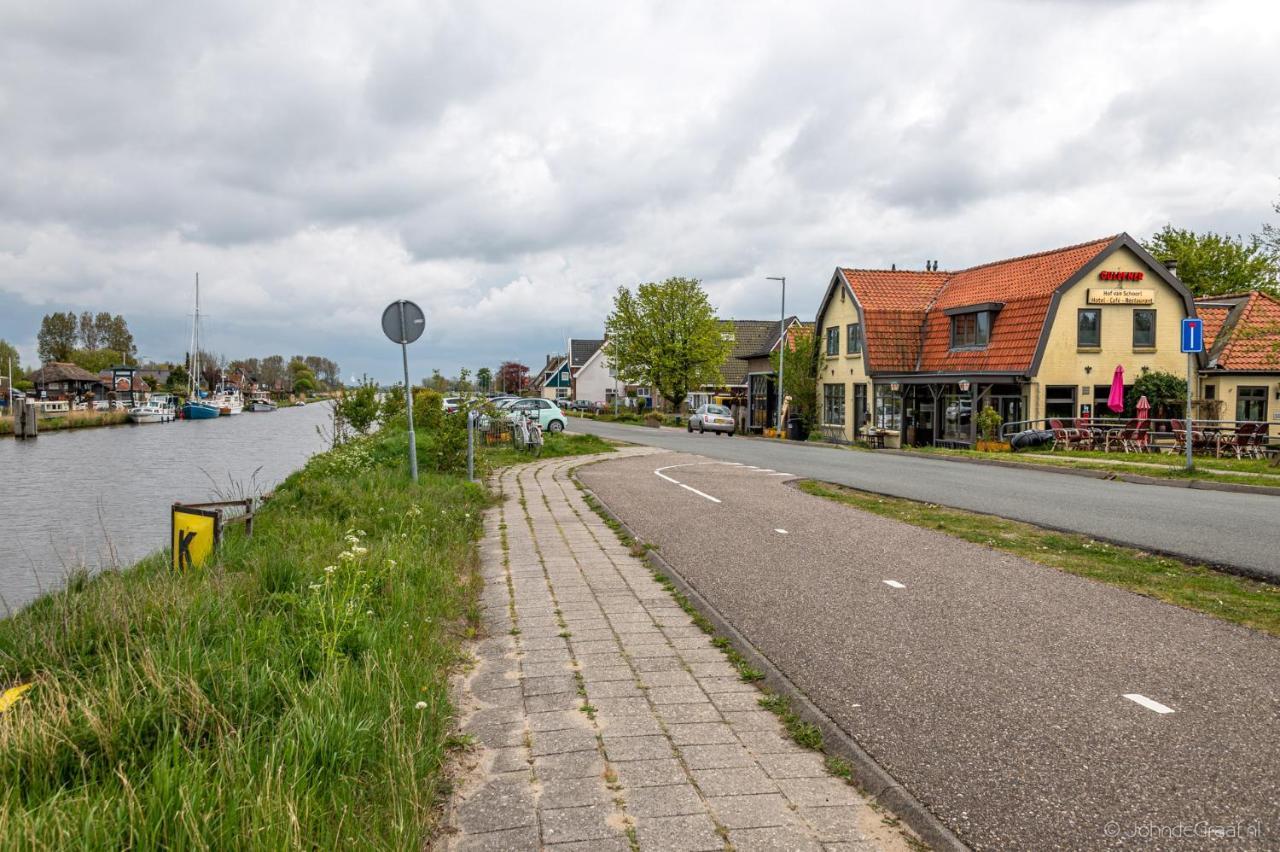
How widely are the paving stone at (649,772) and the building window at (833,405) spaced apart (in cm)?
3809

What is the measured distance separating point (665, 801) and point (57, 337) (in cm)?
17139

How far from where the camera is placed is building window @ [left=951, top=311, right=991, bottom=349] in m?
34.5

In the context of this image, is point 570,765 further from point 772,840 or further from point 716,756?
point 772,840

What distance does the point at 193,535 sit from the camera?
322 inches

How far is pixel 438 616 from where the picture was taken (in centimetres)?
636

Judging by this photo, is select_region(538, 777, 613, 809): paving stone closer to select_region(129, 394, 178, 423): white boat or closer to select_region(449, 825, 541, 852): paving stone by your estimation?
select_region(449, 825, 541, 852): paving stone

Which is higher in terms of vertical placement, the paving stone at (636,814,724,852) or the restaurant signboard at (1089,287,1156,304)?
the restaurant signboard at (1089,287,1156,304)

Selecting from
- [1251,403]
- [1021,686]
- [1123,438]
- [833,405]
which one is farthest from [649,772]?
[833,405]

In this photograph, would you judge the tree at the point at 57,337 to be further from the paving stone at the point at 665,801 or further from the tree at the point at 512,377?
the paving stone at the point at 665,801

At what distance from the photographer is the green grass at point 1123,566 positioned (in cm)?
703

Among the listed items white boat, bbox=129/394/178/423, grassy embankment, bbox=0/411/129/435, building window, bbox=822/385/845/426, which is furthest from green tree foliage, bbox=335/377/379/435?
white boat, bbox=129/394/178/423

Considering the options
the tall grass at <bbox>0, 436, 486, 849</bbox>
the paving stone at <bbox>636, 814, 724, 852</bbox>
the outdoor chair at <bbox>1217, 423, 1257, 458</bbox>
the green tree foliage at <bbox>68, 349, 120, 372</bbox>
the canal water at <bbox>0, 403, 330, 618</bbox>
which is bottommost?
the canal water at <bbox>0, 403, 330, 618</bbox>

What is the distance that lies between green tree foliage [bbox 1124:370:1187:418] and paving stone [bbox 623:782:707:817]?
3226cm

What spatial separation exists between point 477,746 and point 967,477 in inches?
659
